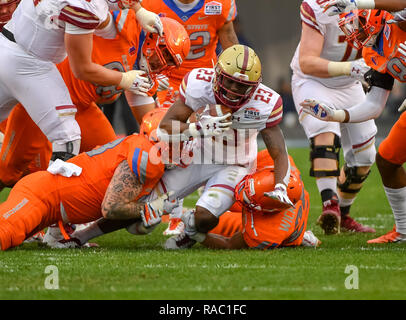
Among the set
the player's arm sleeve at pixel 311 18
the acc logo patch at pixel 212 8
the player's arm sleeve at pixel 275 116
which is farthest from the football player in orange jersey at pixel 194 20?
the player's arm sleeve at pixel 275 116

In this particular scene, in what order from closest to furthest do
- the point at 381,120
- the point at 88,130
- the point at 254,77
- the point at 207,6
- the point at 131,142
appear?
the point at 254,77 → the point at 131,142 → the point at 88,130 → the point at 207,6 → the point at 381,120

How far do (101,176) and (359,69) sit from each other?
6.90ft

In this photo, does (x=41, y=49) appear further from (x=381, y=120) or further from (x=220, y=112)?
(x=381, y=120)

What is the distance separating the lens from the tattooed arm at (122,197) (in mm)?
5320

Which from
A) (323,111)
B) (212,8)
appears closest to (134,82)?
(323,111)

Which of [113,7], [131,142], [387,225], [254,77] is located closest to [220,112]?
[254,77]

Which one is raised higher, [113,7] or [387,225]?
[113,7]

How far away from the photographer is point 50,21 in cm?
554

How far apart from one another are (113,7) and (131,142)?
3.14 ft

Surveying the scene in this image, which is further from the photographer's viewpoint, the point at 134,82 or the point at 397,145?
the point at 134,82

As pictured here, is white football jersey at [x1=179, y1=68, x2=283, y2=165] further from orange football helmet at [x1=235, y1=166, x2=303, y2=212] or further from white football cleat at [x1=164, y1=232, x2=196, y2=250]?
white football cleat at [x1=164, y1=232, x2=196, y2=250]

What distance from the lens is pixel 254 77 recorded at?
5184 mm

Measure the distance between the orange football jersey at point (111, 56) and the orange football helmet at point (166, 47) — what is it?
0.38 ft

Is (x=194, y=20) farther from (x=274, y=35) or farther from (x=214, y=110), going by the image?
(x=274, y=35)
